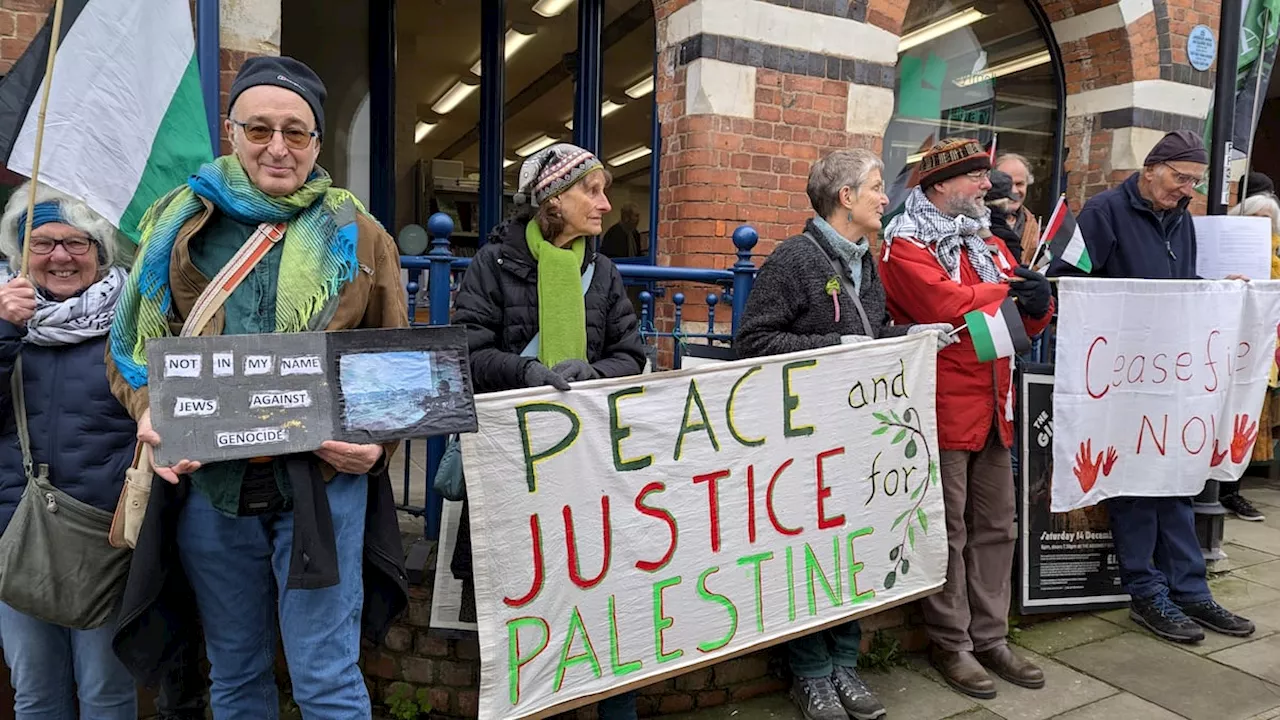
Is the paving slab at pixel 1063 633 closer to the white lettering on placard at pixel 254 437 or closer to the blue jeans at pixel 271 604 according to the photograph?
the blue jeans at pixel 271 604

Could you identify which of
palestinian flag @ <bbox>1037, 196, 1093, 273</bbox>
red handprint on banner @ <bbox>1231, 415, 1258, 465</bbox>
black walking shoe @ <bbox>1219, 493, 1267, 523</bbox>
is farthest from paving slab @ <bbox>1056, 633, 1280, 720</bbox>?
black walking shoe @ <bbox>1219, 493, 1267, 523</bbox>

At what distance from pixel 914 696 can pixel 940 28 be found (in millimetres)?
5425

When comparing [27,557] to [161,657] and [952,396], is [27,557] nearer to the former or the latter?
[161,657]

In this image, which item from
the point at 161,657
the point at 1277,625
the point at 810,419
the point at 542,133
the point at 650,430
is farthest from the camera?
the point at 542,133

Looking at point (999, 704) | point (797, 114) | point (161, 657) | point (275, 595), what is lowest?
point (999, 704)

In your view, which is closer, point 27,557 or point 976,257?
point 27,557

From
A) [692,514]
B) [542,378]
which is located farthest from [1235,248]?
[542,378]

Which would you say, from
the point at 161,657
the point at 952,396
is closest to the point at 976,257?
the point at 952,396

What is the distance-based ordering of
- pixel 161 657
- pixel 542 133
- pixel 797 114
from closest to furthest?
pixel 161 657 → pixel 797 114 → pixel 542 133

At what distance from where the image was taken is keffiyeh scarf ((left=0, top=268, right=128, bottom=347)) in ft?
7.08

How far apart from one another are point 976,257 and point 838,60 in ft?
8.05

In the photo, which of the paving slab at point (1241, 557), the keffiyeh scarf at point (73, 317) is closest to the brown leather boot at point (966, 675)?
the paving slab at point (1241, 557)

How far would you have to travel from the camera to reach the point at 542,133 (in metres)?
6.52

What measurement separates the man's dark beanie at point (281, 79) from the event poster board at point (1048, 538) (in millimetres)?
3188
